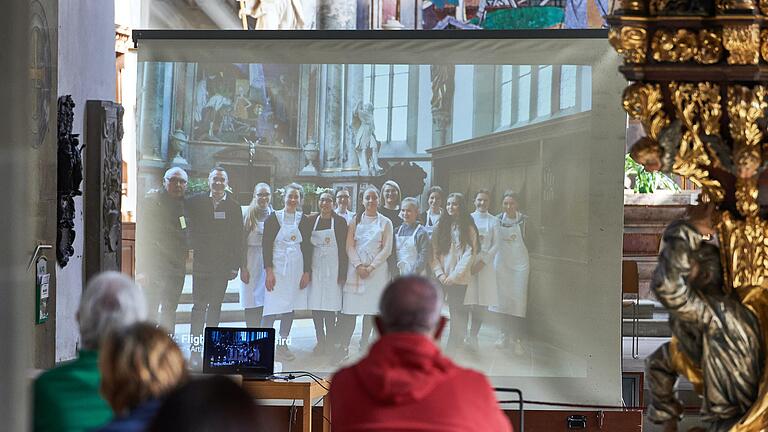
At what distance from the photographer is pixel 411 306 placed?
12.4 feet

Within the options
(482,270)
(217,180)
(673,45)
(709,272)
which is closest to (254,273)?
(217,180)

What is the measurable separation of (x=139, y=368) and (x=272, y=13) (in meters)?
14.7

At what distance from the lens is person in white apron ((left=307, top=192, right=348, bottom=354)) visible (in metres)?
9.43

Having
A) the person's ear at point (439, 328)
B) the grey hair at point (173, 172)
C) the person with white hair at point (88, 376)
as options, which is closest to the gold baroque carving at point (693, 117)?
the person's ear at point (439, 328)

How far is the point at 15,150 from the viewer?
4.02 m

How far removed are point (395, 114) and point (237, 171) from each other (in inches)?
46.1

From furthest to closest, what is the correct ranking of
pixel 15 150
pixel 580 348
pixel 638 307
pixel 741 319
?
pixel 638 307 → pixel 580 348 → pixel 741 319 → pixel 15 150

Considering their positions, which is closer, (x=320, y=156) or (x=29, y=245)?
(x=29, y=245)

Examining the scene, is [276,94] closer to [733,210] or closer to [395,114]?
[395,114]

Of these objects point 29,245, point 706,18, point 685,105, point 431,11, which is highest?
point 431,11

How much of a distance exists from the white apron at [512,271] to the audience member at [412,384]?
5554 millimetres

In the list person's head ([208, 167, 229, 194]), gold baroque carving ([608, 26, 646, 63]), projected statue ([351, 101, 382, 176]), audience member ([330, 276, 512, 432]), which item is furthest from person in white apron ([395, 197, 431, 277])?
audience member ([330, 276, 512, 432])

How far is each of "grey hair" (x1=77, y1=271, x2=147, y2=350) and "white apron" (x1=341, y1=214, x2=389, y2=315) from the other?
576 centimetres

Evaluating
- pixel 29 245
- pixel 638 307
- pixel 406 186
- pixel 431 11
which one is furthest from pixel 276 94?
pixel 431 11
